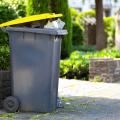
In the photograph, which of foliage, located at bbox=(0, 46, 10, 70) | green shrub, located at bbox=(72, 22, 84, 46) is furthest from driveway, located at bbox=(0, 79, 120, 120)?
green shrub, located at bbox=(72, 22, 84, 46)

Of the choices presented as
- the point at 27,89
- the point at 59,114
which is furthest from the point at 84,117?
the point at 27,89

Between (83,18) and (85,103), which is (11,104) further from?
(83,18)

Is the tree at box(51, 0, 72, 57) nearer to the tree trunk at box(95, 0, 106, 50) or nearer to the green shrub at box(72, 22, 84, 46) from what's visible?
the tree trunk at box(95, 0, 106, 50)

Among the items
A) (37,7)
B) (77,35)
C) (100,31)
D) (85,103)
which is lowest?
(85,103)

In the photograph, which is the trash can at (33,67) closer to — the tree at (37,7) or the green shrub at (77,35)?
the tree at (37,7)

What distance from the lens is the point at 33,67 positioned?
7.54 m

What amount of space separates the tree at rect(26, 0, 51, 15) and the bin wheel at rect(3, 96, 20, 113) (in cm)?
769

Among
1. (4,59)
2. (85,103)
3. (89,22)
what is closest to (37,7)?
(4,59)

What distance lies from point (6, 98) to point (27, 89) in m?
0.47

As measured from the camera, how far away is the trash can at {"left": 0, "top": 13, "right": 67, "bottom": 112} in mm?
7504

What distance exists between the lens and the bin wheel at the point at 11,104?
7660 mm

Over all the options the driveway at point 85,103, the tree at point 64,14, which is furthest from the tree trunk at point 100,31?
the driveway at point 85,103

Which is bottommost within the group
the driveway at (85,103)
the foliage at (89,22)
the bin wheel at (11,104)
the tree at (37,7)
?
the driveway at (85,103)

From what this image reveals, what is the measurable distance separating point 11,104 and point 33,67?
0.74m
